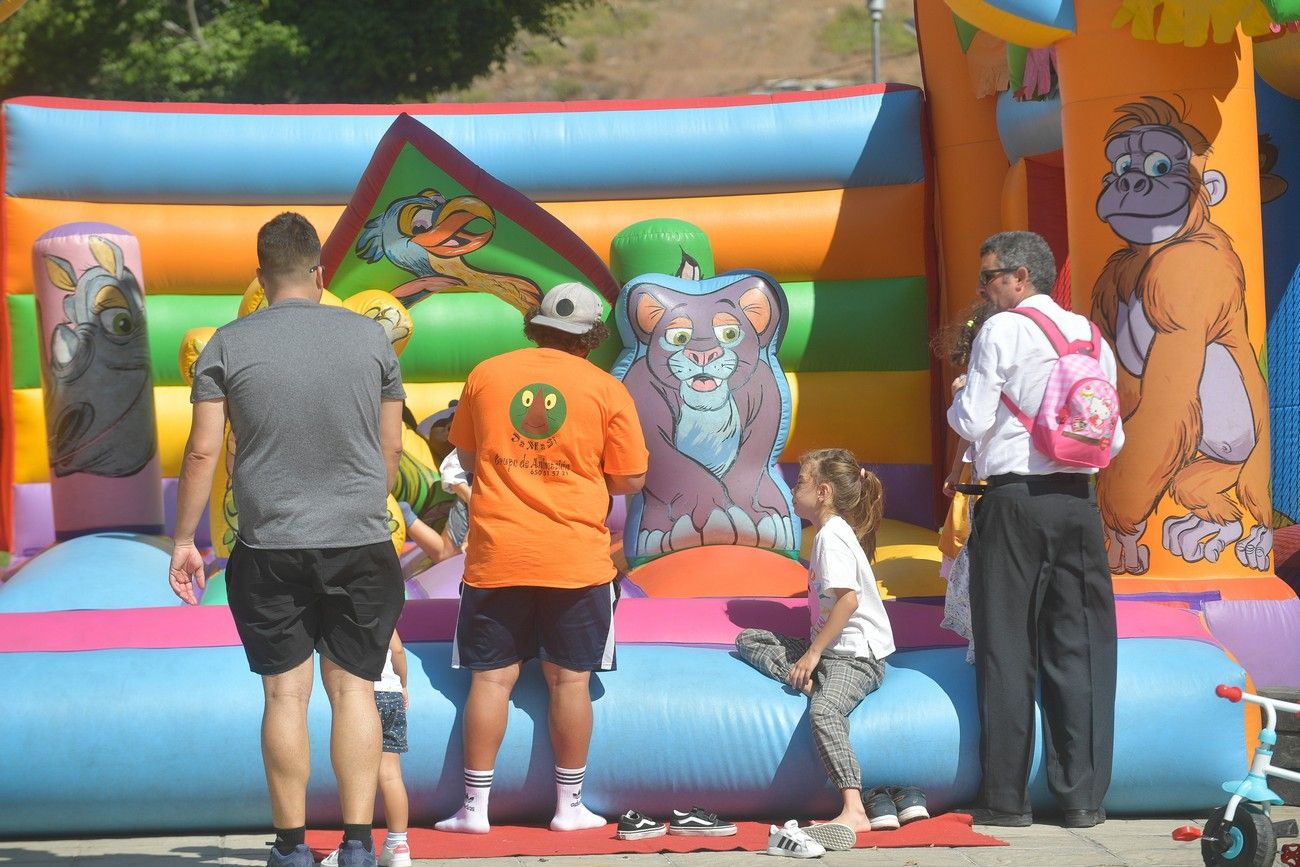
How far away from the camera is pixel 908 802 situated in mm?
3223

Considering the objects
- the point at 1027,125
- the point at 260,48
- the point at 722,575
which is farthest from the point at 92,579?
the point at 260,48

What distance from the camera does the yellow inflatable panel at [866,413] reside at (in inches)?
227

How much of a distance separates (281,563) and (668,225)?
8.90ft

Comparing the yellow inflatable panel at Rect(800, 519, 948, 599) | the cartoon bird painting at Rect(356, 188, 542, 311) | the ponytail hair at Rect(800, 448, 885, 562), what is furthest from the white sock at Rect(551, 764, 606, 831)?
the cartoon bird painting at Rect(356, 188, 542, 311)

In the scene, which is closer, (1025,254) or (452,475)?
Result: (1025,254)

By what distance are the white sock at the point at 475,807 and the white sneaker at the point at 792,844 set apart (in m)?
0.55

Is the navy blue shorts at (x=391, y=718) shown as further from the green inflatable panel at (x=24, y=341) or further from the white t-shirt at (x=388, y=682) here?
the green inflatable panel at (x=24, y=341)

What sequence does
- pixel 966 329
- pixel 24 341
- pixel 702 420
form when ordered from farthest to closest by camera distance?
1. pixel 24 341
2. pixel 702 420
3. pixel 966 329

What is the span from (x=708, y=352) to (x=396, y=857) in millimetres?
2094

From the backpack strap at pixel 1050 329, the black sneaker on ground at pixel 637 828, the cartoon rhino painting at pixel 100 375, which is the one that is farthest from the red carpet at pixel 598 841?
the cartoon rhino painting at pixel 100 375

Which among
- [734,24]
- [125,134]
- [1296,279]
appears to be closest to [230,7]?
[125,134]

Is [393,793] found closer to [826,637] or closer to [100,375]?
[826,637]

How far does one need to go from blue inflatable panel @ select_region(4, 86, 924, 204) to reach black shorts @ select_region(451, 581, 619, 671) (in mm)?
2905

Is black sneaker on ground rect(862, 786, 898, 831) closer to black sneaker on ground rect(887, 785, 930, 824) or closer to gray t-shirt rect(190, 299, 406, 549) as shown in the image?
black sneaker on ground rect(887, 785, 930, 824)
